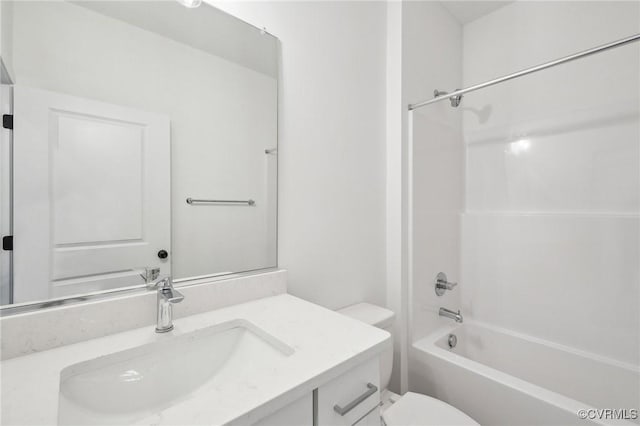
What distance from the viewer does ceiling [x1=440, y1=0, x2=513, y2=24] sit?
6.17ft

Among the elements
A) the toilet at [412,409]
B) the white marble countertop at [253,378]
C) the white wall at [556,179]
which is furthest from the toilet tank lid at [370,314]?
the white wall at [556,179]

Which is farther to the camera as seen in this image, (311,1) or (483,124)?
(483,124)

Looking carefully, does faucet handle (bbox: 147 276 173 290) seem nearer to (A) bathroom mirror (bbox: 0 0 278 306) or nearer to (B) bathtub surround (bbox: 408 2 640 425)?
(A) bathroom mirror (bbox: 0 0 278 306)

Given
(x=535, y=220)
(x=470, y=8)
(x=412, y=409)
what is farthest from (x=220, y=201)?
(x=470, y=8)

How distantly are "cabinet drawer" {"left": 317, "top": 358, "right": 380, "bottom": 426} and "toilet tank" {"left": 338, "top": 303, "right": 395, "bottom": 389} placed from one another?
1.85 feet

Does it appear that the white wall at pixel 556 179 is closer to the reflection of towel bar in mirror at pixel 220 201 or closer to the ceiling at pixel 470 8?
the ceiling at pixel 470 8

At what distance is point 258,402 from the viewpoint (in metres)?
0.50

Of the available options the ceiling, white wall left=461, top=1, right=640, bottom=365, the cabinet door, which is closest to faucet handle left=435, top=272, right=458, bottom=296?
white wall left=461, top=1, right=640, bottom=365

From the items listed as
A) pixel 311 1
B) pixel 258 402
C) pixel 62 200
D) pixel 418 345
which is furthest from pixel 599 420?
pixel 311 1

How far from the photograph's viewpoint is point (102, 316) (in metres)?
0.78

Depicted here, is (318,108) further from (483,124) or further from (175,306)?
(483,124)

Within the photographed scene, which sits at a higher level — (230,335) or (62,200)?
(62,200)

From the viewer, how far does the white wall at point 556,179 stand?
1528 mm

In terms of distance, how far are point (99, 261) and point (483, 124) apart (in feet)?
7.23
